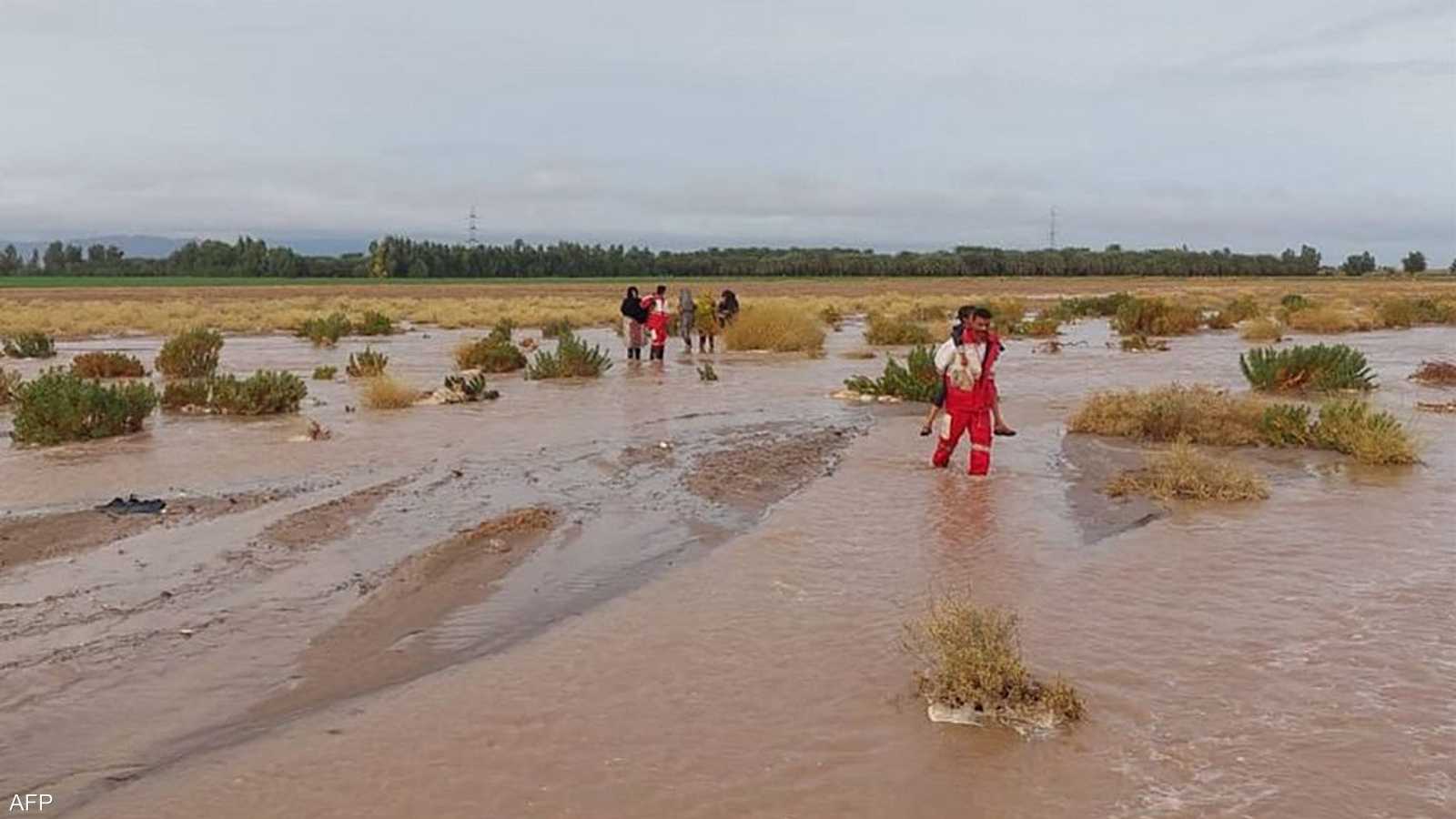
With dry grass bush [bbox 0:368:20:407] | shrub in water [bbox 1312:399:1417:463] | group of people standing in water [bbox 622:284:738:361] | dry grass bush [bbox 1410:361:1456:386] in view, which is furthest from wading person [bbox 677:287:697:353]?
shrub in water [bbox 1312:399:1417:463]

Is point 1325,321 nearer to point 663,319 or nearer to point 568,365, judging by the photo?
point 663,319

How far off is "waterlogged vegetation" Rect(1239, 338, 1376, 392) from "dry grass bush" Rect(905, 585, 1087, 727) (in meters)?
15.6

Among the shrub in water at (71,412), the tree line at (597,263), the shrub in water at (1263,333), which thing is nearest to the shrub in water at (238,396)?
the shrub in water at (71,412)

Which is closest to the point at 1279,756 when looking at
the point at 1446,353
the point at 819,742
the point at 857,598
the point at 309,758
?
the point at 819,742

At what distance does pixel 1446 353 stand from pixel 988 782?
28462 mm

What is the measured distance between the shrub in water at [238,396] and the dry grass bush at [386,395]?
983mm

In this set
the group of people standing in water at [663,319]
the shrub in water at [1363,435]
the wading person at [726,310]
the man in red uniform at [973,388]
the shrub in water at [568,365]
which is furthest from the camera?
the wading person at [726,310]

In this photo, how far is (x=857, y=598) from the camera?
7848 millimetres

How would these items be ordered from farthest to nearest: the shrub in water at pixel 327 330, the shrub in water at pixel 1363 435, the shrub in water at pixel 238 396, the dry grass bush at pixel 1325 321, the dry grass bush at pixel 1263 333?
the dry grass bush at pixel 1325 321, the shrub in water at pixel 327 330, the dry grass bush at pixel 1263 333, the shrub in water at pixel 238 396, the shrub in water at pixel 1363 435

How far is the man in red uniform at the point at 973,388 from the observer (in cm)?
1157

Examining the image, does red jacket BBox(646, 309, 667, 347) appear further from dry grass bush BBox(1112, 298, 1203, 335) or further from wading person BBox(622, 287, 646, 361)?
dry grass bush BBox(1112, 298, 1203, 335)

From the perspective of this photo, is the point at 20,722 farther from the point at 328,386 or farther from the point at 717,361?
the point at 717,361

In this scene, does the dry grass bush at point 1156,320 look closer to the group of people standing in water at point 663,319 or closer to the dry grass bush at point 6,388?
the group of people standing in water at point 663,319

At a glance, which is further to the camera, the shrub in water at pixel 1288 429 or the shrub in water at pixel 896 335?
the shrub in water at pixel 896 335
